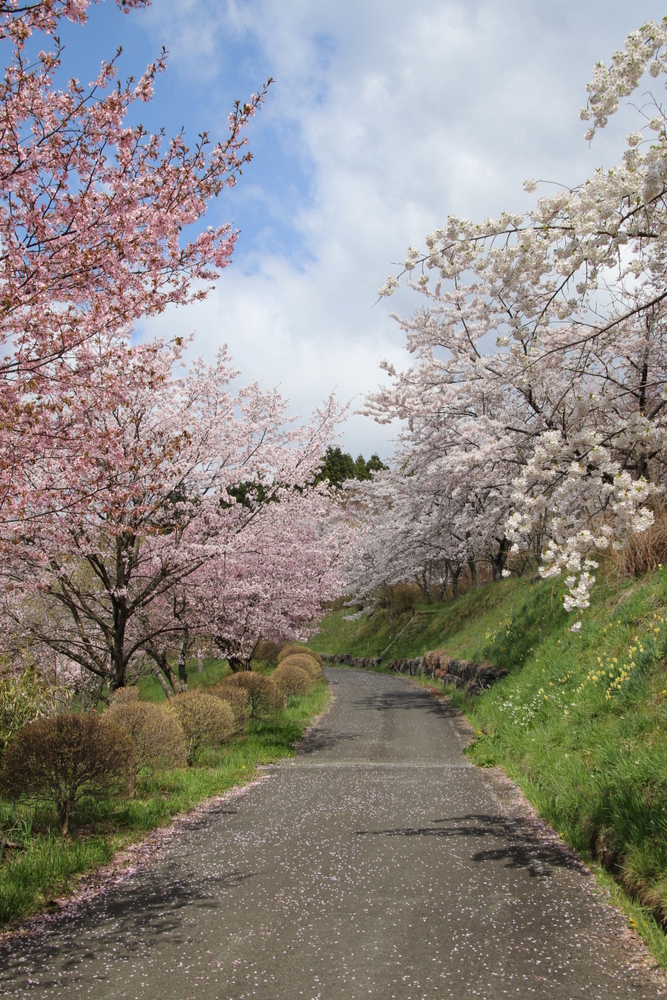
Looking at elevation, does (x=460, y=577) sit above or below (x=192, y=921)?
above


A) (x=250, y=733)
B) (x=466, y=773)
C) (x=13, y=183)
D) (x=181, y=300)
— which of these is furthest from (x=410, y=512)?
(x=13, y=183)

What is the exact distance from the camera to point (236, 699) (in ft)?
44.2

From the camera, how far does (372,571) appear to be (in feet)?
118

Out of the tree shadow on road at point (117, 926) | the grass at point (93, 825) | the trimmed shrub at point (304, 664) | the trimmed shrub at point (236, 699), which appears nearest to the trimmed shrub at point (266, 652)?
the trimmed shrub at point (304, 664)

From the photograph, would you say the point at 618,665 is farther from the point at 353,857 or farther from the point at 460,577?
the point at 460,577

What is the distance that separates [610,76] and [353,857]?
7.62 meters

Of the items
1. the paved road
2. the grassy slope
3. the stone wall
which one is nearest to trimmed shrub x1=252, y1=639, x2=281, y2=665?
the stone wall

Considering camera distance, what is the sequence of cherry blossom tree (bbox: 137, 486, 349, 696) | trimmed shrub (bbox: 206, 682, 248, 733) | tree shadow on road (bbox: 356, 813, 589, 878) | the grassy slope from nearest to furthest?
the grassy slope → tree shadow on road (bbox: 356, 813, 589, 878) → trimmed shrub (bbox: 206, 682, 248, 733) → cherry blossom tree (bbox: 137, 486, 349, 696)

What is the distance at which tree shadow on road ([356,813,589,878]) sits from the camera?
235 inches

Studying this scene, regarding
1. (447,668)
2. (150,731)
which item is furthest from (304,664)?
(150,731)

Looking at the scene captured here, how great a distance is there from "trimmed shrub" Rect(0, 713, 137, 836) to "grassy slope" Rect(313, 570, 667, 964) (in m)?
4.84

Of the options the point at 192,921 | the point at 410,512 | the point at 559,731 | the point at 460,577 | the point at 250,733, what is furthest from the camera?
the point at 460,577

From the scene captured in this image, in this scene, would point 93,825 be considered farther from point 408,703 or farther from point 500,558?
point 500,558

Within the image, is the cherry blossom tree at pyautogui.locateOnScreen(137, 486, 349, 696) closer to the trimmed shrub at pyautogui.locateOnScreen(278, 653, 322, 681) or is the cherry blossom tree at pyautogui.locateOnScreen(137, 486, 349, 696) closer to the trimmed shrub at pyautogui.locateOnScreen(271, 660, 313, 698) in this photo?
the trimmed shrub at pyautogui.locateOnScreen(271, 660, 313, 698)
